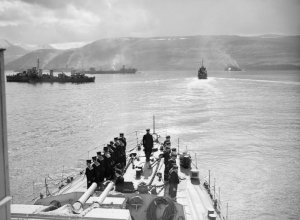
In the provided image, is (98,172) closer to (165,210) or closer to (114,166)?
(114,166)

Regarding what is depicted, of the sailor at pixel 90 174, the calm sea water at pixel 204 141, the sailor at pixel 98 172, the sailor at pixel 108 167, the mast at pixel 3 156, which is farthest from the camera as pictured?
the calm sea water at pixel 204 141

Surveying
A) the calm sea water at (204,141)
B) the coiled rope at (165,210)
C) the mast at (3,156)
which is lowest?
the calm sea water at (204,141)

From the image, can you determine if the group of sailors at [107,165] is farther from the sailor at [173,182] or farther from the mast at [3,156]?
the mast at [3,156]

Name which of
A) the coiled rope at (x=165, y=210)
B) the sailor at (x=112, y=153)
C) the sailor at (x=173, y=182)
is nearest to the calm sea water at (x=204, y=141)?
the sailor at (x=112, y=153)

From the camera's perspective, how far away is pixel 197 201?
38.4ft

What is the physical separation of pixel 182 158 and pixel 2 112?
12610 millimetres

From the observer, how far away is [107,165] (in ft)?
42.2

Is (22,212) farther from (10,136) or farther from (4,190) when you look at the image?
(10,136)

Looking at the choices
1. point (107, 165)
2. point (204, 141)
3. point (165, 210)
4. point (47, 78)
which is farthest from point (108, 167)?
point (47, 78)

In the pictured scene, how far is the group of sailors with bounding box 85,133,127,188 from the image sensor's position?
11.7 metres

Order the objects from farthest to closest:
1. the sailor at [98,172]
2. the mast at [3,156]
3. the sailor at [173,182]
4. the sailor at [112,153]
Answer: the sailor at [112,153] < the sailor at [98,172] < the sailor at [173,182] < the mast at [3,156]

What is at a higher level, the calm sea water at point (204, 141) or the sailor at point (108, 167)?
the sailor at point (108, 167)

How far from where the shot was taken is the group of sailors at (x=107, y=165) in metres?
11.7

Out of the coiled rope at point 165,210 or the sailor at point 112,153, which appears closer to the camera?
the coiled rope at point 165,210
